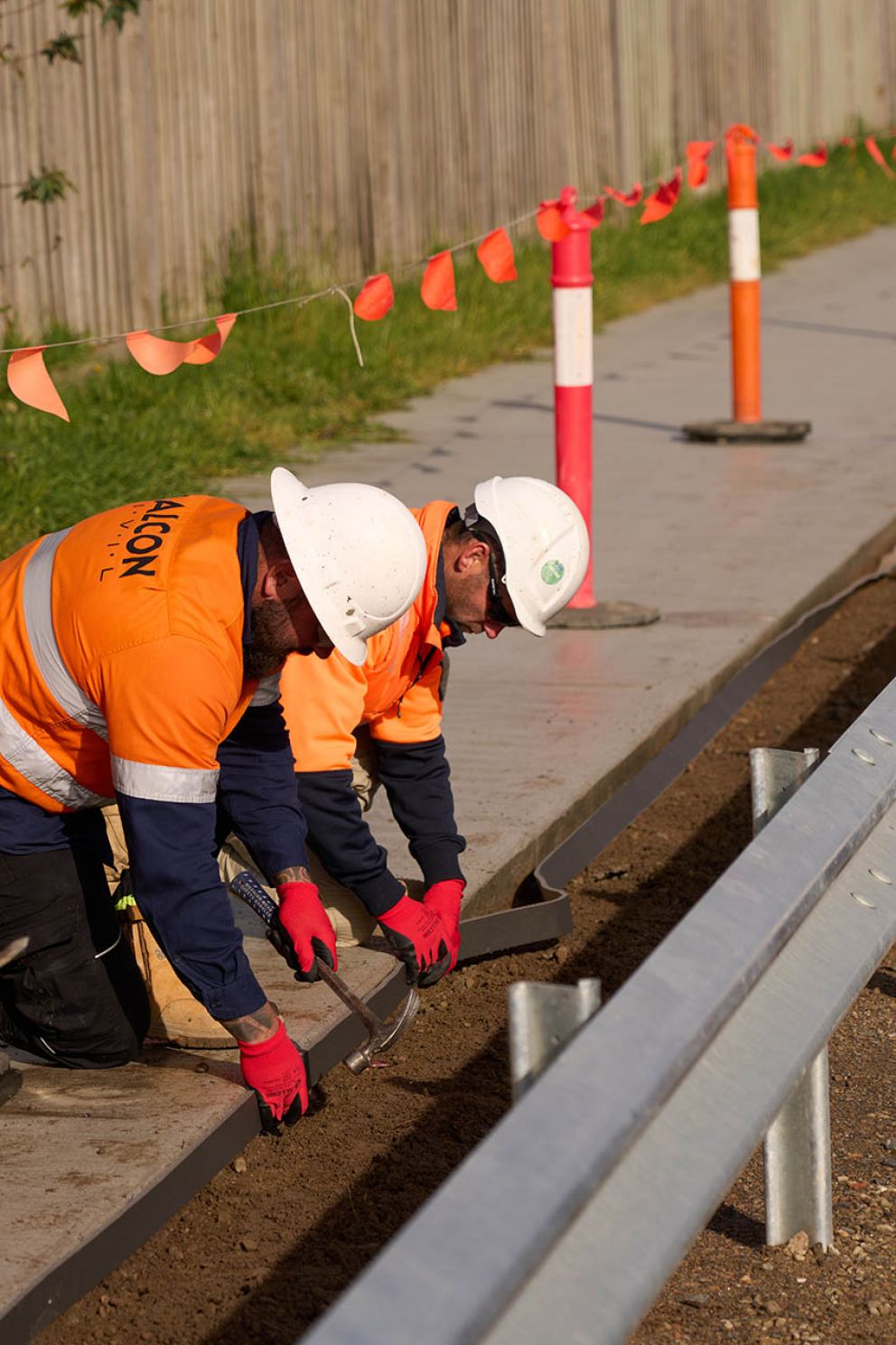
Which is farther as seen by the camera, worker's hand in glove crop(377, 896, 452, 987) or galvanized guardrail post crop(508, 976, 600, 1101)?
worker's hand in glove crop(377, 896, 452, 987)

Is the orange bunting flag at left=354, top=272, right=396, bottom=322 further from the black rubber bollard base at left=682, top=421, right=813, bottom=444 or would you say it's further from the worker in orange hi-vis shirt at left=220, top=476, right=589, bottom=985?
the black rubber bollard base at left=682, top=421, right=813, bottom=444

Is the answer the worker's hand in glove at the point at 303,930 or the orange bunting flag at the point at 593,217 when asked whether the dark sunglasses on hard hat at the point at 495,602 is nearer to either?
the worker's hand in glove at the point at 303,930

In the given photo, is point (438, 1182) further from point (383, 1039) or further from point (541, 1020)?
point (541, 1020)

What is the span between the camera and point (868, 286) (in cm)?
1543

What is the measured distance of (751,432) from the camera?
10062 mm

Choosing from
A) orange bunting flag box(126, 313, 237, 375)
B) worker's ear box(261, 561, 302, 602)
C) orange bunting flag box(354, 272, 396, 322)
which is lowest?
worker's ear box(261, 561, 302, 602)

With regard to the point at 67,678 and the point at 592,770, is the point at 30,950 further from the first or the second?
the point at 592,770

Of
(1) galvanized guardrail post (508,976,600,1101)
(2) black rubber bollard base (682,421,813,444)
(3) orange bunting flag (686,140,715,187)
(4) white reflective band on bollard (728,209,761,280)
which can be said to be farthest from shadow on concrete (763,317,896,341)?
(1) galvanized guardrail post (508,976,600,1101)

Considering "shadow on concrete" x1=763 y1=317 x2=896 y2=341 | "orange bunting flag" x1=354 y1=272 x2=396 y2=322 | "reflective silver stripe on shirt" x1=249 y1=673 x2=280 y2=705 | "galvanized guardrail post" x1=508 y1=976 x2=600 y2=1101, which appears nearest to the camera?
"galvanized guardrail post" x1=508 y1=976 x2=600 y2=1101

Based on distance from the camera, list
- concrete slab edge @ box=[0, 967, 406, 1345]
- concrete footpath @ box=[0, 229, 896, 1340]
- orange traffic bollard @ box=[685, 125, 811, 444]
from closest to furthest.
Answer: concrete slab edge @ box=[0, 967, 406, 1345] < concrete footpath @ box=[0, 229, 896, 1340] < orange traffic bollard @ box=[685, 125, 811, 444]

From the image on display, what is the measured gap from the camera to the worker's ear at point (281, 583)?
3.52 metres

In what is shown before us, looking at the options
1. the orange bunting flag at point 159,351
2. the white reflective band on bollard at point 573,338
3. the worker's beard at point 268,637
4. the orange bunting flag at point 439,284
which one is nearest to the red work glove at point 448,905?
the worker's beard at point 268,637

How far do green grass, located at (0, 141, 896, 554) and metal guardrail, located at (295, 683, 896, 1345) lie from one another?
17.1 ft

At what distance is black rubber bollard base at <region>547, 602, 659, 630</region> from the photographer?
6953 millimetres
